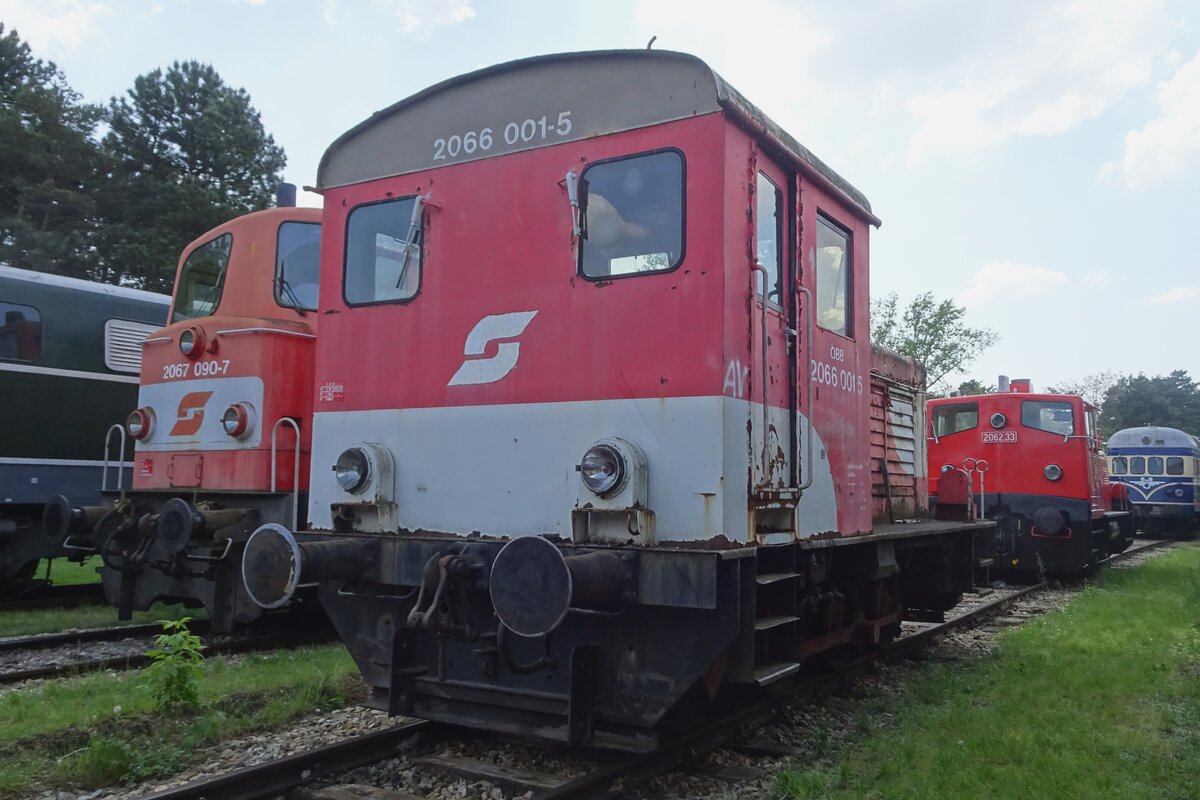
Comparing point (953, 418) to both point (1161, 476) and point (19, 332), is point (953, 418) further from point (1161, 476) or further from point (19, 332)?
point (1161, 476)

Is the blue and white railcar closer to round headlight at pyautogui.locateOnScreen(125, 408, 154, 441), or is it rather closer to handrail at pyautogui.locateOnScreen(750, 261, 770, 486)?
handrail at pyautogui.locateOnScreen(750, 261, 770, 486)

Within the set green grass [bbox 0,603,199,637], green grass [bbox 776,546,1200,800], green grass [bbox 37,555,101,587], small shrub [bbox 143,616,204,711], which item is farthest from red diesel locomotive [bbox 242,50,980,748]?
green grass [bbox 37,555,101,587]

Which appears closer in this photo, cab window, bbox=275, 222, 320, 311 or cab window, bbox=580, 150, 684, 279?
cab window, bbox=580, 150, 684, 279

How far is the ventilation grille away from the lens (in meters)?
10.6

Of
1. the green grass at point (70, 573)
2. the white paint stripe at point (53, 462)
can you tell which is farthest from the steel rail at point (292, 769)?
the green grass at point (70, 573)

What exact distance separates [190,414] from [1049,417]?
1147cm

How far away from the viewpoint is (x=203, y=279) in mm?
8562

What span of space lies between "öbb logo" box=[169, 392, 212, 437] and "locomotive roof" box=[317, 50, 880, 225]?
285 centimetres

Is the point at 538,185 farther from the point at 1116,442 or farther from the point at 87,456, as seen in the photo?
the point at 1116,442

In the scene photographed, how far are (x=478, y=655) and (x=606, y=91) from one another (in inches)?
114

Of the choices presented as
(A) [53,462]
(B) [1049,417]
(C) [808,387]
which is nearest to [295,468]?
(C) [808,387]

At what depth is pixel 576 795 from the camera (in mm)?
4105

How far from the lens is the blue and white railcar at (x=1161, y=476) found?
84.9ft

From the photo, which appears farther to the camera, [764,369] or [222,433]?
[222,433]
